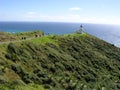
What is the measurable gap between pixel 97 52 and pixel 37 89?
32680mm

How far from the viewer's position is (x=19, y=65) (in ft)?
120

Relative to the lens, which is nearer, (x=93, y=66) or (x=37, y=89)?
(x=37, y=89)

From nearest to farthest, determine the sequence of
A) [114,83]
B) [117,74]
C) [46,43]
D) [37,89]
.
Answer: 1. [37,89]
2. [114,83]
3. [117,74]
4. [46,43]

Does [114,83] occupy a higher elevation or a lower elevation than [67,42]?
lower

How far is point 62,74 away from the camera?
133 feet

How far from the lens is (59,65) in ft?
143

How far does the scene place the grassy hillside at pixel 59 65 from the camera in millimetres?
34156

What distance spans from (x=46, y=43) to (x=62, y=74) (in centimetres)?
1372

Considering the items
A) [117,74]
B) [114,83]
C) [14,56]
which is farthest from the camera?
[117,74]

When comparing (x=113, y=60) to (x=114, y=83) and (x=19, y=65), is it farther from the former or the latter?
(x=19, y=65)

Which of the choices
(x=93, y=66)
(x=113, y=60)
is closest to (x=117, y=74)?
(x=93, y=66)

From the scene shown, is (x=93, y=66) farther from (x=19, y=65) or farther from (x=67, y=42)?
(x=19, y=65)

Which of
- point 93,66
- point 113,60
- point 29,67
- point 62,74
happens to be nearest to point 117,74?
point 93,66

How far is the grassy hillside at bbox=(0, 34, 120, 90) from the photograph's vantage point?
112 ft
